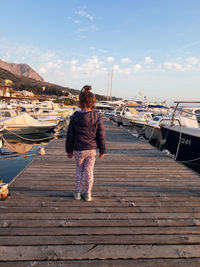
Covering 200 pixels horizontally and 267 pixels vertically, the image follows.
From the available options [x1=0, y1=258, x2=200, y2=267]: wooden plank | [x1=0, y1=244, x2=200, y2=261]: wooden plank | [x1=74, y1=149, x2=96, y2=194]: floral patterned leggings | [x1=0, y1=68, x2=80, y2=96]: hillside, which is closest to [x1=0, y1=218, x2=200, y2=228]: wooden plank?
[x1=0, y1=244, x2=200, y2=261]: wooden plank

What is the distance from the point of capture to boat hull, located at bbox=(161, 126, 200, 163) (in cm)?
811

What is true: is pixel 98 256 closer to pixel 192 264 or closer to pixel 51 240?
pixel 51 240

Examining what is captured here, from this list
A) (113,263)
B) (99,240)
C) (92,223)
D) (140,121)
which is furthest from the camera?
(140,121)

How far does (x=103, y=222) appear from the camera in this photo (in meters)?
2.55

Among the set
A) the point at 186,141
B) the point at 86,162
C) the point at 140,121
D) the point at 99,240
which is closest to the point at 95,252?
the point at 99,240

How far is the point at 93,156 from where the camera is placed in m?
2.94

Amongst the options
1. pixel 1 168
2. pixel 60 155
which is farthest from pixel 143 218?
pixel 1 168

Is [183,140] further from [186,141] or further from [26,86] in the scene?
[26,86]

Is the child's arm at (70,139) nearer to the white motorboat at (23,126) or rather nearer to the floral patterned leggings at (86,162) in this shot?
the floral patterned leggings at (86,162)

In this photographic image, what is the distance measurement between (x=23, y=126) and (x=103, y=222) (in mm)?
15029

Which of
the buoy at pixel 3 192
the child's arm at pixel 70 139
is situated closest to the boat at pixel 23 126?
the buoy at pixel 3 192

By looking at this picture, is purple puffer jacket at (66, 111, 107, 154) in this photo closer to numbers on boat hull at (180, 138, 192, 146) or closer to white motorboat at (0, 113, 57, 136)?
numbers on boat hull at (180, 138, 192, 146)

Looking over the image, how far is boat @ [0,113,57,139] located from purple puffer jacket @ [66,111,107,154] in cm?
1429

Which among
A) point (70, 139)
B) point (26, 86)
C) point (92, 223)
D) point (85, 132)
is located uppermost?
point (26, 86)
